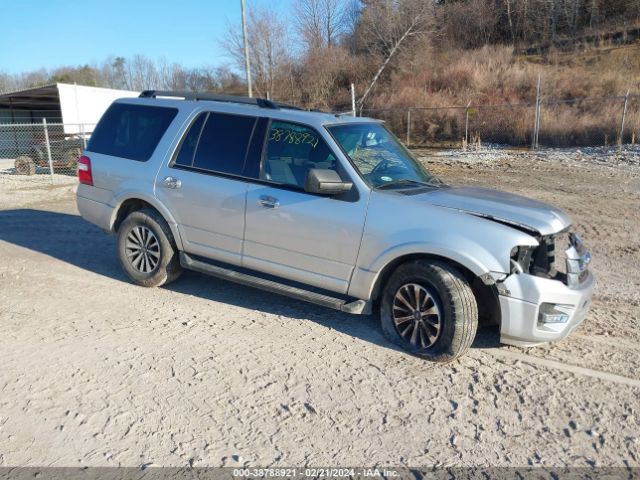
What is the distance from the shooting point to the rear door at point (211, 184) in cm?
483

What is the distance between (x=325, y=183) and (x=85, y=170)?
3.29m

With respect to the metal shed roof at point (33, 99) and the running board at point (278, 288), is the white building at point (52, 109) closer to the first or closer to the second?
the metal shed roof at point (33, 99)

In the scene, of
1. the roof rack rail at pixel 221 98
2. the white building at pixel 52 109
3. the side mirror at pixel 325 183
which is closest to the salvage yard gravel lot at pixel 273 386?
the side mirror at pixel 325 183

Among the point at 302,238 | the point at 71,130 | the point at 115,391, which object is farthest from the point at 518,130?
the point at 115,391

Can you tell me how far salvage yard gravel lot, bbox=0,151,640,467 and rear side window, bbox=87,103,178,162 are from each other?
1481 millimetres

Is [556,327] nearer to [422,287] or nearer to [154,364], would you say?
[422,287]

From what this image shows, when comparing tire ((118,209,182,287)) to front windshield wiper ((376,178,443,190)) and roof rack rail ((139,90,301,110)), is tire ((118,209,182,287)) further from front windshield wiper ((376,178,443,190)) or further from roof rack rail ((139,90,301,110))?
front windshield wiper ((376,178,443,190))

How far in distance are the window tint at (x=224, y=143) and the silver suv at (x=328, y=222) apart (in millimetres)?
14

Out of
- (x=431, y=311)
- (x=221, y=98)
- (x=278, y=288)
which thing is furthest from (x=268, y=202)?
(x=431, y=311)

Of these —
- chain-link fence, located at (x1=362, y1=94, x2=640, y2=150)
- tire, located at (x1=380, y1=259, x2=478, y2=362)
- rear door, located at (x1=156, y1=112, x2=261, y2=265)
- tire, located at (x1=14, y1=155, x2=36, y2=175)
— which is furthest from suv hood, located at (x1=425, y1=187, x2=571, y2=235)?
chain-link fence, located at (x1=362, y1=94, x2=640, y2=150)

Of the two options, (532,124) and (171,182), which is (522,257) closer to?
(171,182)

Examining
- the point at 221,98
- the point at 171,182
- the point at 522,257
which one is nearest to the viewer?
the point at 522,257

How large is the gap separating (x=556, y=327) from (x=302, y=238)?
2115 millimetres

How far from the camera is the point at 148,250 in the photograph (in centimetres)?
549
